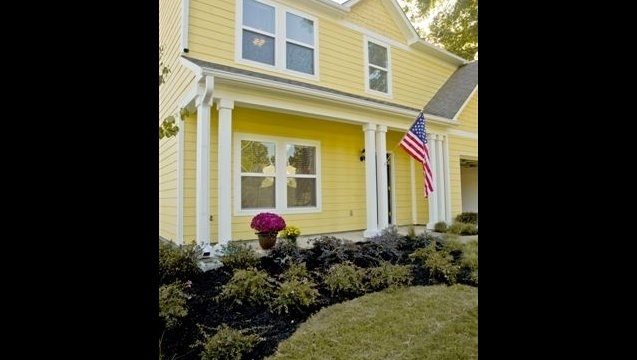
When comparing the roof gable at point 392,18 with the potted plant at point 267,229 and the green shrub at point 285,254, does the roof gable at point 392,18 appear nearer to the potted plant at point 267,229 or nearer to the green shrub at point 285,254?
the potted plant at point 267,229

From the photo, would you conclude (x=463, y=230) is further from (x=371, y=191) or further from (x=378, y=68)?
(x=378, y=68)

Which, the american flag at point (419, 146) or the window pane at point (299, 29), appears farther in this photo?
the window pane at point (299, 29)

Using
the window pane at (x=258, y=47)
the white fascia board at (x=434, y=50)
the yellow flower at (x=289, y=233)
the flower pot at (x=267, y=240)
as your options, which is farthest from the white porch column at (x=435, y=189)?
the flower pot at (x=267, y=240)

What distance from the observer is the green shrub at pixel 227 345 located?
8.61 feet

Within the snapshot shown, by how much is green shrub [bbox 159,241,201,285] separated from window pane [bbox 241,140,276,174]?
8.28 ft

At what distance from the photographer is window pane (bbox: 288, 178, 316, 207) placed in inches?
298

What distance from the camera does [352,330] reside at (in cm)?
313

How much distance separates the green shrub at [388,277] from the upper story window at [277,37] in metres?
4.62

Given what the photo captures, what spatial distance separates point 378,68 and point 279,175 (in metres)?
4.09

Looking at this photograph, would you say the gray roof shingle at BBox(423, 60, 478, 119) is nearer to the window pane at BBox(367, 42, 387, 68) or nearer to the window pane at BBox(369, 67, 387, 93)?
the window pane at BBox(369, 67, 387, 93)
